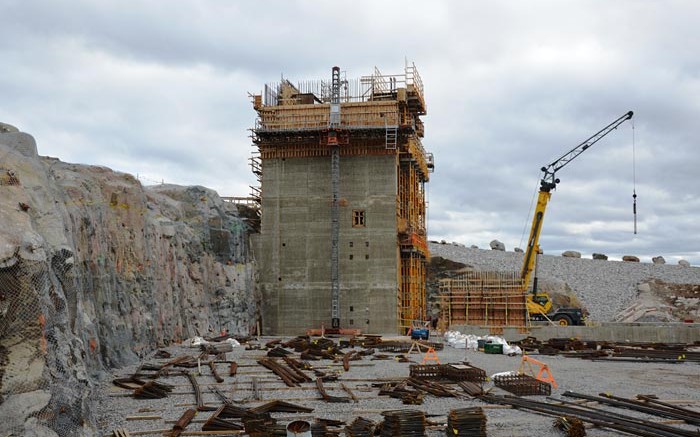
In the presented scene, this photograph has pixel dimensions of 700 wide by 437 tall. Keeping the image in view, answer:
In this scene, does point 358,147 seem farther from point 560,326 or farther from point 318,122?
point 560,326

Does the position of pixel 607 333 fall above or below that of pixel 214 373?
below

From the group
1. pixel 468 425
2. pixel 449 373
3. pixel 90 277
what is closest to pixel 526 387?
pixel 449 373

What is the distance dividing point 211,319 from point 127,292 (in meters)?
11.6

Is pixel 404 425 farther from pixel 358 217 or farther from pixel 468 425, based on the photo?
pixel 358 217

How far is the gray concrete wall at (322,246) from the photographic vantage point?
4212 cm

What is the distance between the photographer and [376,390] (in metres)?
17.8

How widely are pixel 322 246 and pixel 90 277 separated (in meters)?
23.1

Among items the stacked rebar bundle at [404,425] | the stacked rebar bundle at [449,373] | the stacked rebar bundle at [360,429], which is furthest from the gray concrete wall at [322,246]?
the stacked rebar bundle at [404,425]

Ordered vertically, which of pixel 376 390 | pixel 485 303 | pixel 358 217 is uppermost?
pixel 358 217

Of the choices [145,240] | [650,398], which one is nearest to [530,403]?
[650,398]

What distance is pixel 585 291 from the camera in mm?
66500

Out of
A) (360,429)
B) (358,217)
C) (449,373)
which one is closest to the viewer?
(360,429)

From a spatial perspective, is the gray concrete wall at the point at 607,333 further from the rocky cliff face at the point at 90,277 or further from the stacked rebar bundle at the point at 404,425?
the stacked rebar bundle at the point at 404,425

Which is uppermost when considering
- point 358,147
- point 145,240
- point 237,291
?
point 358,147
